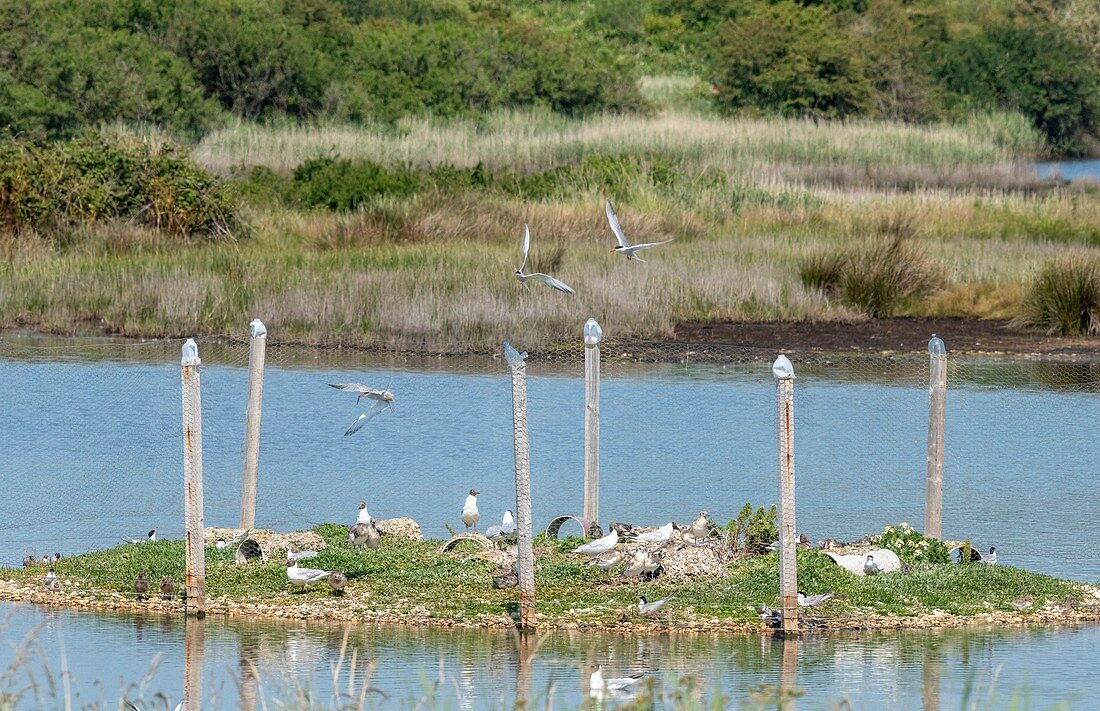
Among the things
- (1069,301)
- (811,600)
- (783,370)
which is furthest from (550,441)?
(1069,301)

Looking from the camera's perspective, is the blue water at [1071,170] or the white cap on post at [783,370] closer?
the white cap on post at [783,370]

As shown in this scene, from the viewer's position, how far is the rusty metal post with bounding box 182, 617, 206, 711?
10070 millimetres

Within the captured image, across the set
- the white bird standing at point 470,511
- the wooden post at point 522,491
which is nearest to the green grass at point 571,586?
the wooden post at point 522,491

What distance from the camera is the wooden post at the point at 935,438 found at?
1304cm

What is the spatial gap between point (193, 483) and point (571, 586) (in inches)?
106

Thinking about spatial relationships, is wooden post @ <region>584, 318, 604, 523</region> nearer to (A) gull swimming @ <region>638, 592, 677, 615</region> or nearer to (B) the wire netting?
(B) the wire netting

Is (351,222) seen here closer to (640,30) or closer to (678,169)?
(678,169)

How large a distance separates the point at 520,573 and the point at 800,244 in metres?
19.0

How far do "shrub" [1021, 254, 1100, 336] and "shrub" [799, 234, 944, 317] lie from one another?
1.92m

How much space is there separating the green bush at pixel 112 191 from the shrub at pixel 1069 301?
1363 cm

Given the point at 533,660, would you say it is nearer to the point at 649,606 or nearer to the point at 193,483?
the point at 649,606

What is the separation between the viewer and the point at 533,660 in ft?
35.5

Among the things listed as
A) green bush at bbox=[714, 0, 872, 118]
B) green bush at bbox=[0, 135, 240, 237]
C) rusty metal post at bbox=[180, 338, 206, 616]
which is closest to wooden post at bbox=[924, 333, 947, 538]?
rusty metal post at bbox=[180, 338, 206, 616]

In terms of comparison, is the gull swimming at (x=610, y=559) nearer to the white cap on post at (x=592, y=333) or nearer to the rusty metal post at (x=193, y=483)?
the white cap on post at (x=592, y=333)
